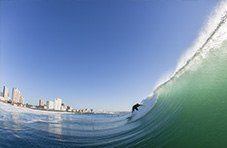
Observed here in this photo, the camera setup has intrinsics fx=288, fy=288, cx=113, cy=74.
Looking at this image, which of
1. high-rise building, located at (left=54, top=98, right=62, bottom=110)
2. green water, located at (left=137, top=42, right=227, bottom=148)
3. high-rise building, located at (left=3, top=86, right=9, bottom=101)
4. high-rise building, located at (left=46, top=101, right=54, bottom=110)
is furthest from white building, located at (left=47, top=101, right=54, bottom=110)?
green water, located at (left=137, top=42, right=227, bottom=148)

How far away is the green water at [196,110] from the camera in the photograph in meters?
7.25

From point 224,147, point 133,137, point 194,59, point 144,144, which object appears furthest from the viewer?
point 194,59

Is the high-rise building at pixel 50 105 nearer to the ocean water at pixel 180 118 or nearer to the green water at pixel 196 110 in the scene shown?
the ocean water at pixel 180 118

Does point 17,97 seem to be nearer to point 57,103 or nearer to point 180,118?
point 57,103

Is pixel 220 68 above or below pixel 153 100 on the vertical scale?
above

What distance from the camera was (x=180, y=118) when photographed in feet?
28.7

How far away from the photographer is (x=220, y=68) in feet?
31.1

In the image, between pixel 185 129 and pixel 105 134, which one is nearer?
pixel 185 129

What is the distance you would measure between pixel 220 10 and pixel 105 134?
6.12 m

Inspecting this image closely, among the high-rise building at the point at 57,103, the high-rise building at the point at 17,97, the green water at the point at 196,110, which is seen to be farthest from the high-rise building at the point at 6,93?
the green water at the point at 196,110

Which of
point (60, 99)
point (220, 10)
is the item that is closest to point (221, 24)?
point (220, 10)

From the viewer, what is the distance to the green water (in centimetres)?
725

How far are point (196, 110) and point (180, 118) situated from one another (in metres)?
0.54

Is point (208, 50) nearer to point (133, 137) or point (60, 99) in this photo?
point (133, 137)
